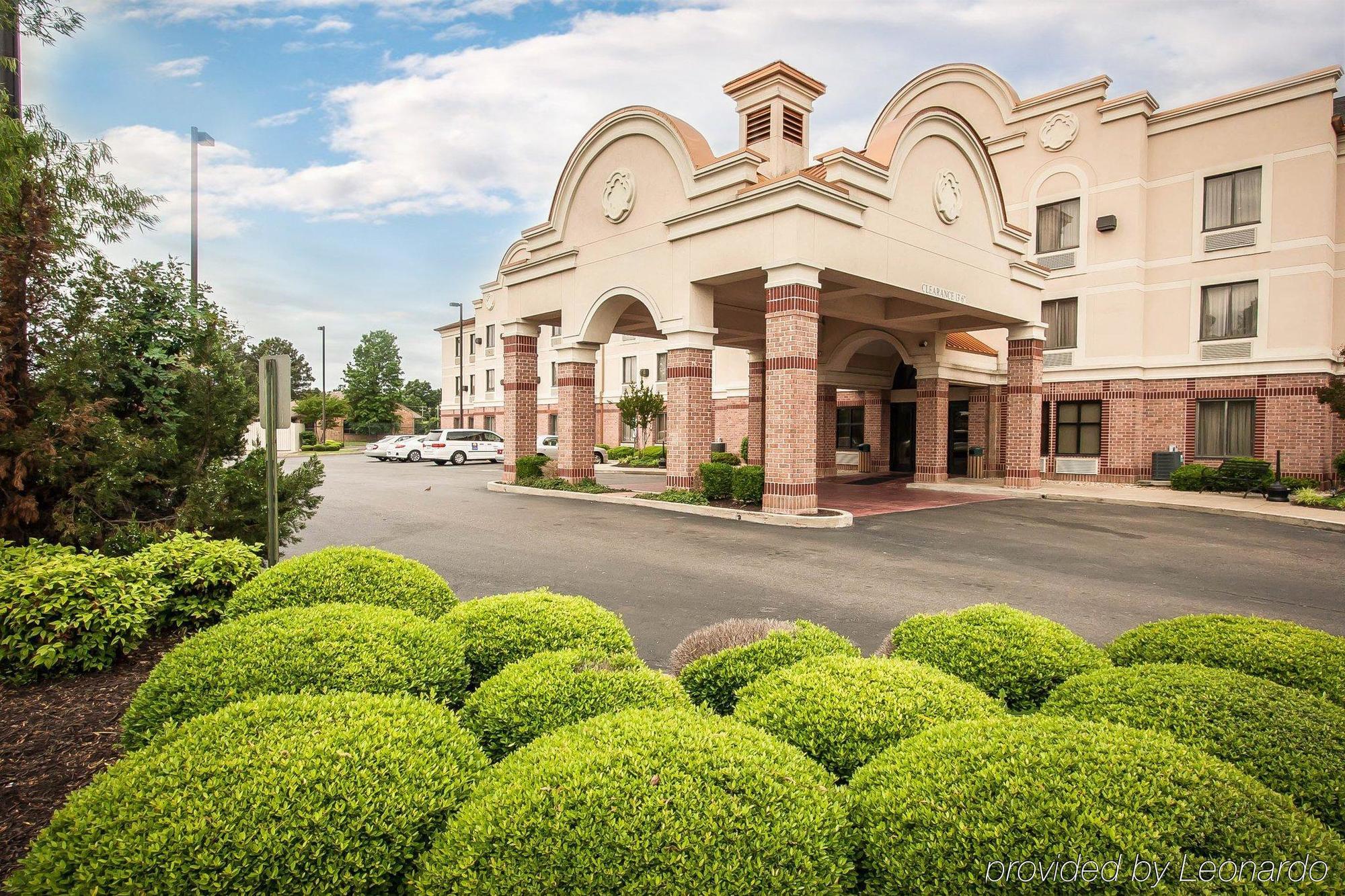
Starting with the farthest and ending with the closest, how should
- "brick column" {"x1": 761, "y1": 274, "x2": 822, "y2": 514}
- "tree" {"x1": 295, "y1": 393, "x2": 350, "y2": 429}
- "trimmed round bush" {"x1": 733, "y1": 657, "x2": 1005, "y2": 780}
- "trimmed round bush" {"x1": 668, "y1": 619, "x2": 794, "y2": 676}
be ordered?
1. "tree" {"x1": 295, "y1": 393, "x2": 350, "y2": 429}
2. "brick column" {"x1": 761, "y1": 274, "x2": 822, "y2": 514}
3. "trimmed round bush" {"x1": 668, "y1": 619, "x2": 794, "y2": 676}
4. "trimmed round bush" {"x1": 733, "y1": 657, "x2": 1005, "y2": 780}

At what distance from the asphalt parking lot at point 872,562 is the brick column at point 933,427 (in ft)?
18.7

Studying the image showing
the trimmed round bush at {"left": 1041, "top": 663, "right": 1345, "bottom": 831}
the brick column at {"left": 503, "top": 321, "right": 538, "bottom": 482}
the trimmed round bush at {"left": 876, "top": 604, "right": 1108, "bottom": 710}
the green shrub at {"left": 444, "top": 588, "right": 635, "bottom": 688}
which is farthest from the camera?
the brick column at {"left": 503, "top": 321, "right": 538, "bottom": 482}

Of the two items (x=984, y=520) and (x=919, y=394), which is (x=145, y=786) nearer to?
(x=984, y=520)

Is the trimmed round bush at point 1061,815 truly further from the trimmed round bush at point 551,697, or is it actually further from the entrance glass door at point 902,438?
the entrance glass door at point 902,438

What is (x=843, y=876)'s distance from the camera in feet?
7.22

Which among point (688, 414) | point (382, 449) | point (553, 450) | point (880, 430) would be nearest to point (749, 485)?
point (688, 414)

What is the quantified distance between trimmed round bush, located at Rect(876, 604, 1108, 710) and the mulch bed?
4.29 m

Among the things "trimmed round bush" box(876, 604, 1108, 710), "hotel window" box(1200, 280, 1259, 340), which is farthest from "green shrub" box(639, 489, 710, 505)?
"hotel window" box(1200, 280, 1259, 340)

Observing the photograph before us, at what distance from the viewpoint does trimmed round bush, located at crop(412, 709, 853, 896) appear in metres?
2.00

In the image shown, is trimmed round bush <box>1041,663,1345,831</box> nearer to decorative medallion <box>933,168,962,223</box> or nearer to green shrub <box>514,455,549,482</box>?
decorative medallion <box>933,168,962,223</box>

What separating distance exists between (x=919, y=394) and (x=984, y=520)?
8.77 metres

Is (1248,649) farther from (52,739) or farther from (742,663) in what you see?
(52,739)

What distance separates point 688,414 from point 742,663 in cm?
1216

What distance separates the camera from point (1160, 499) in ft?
58.7
